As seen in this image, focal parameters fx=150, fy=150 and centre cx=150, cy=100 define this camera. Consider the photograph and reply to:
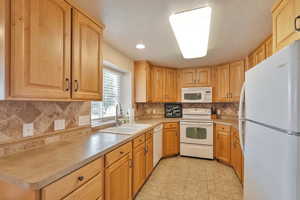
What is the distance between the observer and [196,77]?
12.0ft

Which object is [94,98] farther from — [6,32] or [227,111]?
[227,111]

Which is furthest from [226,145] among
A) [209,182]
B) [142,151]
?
[142,151]

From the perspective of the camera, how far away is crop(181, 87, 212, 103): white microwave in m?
3.44

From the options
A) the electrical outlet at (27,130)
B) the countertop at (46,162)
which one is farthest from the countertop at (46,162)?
the electrical outlet at (27,130)

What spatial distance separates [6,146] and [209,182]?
8.38 ft

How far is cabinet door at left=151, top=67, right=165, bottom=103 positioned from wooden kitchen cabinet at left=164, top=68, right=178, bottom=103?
0.36ft

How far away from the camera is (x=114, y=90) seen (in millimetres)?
2924

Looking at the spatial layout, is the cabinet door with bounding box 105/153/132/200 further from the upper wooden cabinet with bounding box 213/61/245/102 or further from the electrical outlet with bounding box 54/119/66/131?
the upper wooden cabinet with bounding box 213/61/245/102

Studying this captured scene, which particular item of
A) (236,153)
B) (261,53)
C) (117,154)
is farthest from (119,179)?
(261,53)

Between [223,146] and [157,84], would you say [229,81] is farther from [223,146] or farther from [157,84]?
[157,84]

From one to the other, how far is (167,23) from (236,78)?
2.18 meters

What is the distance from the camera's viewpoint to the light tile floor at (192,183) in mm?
2035

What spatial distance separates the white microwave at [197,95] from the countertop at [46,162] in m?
2.57

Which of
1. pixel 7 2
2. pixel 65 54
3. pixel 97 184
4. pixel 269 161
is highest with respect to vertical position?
pixel 7 2
